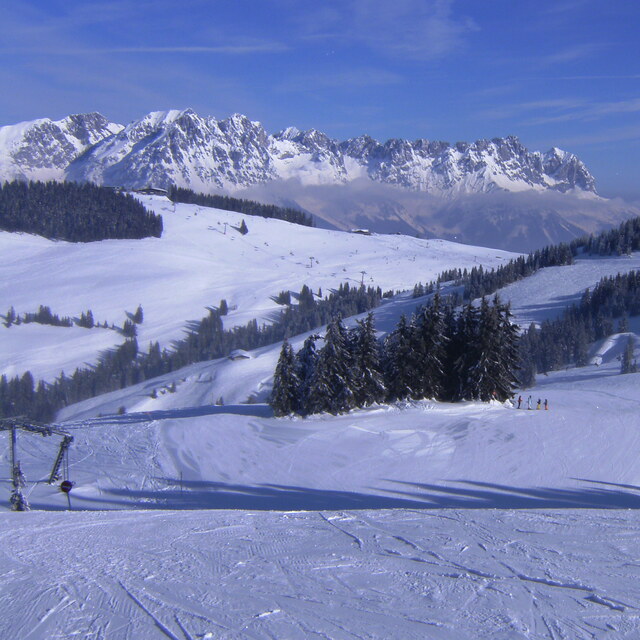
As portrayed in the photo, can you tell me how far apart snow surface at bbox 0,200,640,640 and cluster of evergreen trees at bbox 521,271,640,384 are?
42860mm

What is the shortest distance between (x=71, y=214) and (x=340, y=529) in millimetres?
168573

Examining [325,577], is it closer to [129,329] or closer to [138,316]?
[129,329]

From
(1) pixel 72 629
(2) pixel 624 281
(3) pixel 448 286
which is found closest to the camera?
(1) pixel 72 629

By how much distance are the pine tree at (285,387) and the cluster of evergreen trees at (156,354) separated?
4323cm

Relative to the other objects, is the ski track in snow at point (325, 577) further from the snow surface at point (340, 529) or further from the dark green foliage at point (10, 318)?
the dark green foliage at point (10, 318)

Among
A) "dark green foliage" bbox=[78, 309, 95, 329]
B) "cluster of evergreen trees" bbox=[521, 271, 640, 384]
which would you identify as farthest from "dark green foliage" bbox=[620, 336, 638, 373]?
"dark green foliage" bbox=[78, 309, 95, 329]

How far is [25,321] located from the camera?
107 m

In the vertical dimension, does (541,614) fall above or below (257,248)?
below

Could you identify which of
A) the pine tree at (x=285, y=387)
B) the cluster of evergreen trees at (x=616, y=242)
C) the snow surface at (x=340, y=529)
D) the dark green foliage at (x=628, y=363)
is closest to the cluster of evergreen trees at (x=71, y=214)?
the cluster of evergreen trees at (x=616, y=242)

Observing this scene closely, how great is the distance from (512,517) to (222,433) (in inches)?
755

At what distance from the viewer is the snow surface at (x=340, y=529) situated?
7633mm

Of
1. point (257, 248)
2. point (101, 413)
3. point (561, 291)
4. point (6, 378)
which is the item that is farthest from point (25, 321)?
point (561, 291)

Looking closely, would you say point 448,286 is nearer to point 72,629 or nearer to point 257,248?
point 257,248

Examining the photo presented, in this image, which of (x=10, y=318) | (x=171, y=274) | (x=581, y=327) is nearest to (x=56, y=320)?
(x=10, y=318)
